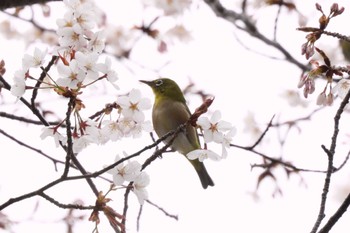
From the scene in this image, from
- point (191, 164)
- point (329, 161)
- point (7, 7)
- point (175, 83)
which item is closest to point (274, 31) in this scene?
point (175, 83)

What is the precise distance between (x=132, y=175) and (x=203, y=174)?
1.70 m

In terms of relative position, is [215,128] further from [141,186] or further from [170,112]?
[170,112]

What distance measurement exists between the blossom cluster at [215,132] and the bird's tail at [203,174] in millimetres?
1547

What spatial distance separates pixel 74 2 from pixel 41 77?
1.14 ft

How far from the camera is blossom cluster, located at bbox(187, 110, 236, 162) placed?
2223mm

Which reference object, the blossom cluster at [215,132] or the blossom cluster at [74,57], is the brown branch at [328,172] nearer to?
the blossom cluster at [215,132]

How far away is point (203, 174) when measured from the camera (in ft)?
13.0

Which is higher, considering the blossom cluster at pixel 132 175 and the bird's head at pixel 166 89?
the bird's head at pixel 166 89

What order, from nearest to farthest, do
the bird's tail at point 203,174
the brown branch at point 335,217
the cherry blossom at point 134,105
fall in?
the brown branch at point 335,217
the cherry blossom at point 134,105
the bird's tail at point 203,174

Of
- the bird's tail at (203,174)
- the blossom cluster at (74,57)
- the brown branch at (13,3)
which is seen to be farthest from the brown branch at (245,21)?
the blossom cluster at (74,57)

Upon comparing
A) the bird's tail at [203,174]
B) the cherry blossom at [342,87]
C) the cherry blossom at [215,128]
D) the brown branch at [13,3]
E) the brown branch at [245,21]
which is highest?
the brown branch at [245,21]

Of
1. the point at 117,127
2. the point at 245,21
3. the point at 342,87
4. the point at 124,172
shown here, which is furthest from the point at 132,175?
the point at 245,21

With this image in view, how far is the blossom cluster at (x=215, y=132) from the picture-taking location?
2223mm

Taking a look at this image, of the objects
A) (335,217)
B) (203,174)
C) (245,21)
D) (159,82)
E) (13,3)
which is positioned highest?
(245,21)
